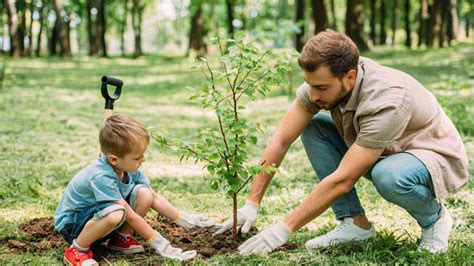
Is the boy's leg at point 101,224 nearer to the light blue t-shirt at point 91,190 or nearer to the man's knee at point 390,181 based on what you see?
the light blue t-shirt at point 91,190

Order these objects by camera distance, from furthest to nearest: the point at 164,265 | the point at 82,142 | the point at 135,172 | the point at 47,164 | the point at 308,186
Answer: the point at 82,142
the point at 47,164
the point at 308,186
the point at 135,172
the point at 164,265

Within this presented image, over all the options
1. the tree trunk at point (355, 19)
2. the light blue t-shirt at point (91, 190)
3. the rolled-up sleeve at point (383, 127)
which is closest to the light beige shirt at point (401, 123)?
the rolled-up sleeve at point (383, 127)

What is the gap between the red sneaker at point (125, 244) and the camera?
3.28 meters

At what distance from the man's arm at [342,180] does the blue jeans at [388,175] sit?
13cm

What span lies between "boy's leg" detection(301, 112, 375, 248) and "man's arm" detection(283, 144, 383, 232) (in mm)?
475

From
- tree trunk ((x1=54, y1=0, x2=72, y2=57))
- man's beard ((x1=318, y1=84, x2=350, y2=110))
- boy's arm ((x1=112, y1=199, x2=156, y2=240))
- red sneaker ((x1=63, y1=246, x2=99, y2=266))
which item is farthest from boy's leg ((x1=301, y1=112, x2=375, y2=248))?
tree trunk ((x1=54, y1=0, x2=72, y2=57))

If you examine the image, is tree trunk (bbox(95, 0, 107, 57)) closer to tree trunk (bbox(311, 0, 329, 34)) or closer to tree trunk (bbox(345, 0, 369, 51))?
tree trunk (bbox(345, 0, 369, 51))

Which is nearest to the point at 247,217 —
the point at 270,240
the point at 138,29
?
the point at 270,240

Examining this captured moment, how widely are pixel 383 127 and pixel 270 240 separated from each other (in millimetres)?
893

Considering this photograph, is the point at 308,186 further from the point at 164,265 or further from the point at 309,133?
the point at 164,265

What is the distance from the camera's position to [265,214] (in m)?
4.20

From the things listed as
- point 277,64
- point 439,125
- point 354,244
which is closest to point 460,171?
point 439,125

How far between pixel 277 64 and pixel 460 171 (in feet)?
4.00

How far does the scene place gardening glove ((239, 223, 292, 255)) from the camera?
10.2 ft
